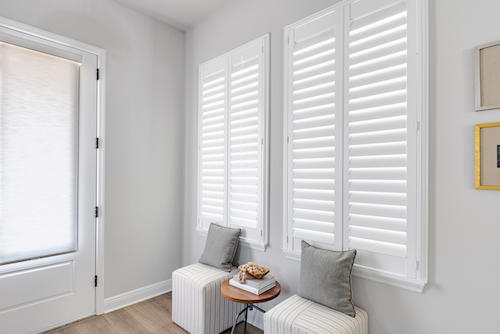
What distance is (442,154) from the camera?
59.2 inches

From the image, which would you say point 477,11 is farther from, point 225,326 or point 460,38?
point 225,326

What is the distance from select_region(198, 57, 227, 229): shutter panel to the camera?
2.71 m

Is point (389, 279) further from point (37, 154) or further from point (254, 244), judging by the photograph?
point (37, 154)

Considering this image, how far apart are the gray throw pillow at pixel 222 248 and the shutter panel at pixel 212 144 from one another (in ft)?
0.62

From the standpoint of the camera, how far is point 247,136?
2484 mm

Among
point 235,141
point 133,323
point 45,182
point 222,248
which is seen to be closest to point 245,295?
point 222,248

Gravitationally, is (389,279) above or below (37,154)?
below

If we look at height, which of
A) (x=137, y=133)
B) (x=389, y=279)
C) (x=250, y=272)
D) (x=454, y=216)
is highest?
(x=137, y=133)

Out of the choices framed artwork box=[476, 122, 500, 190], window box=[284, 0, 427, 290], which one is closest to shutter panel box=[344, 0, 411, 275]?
window box=[284, 0, 427, 290]

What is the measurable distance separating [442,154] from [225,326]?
6.62ft

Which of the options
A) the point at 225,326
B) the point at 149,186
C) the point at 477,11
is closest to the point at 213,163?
the point at 149,186

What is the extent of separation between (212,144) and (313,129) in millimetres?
1162

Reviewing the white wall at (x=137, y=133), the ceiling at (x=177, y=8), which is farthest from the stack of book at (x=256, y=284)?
the ceiling at (x=177, y=8)

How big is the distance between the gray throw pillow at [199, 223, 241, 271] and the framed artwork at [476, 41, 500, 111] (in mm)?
1893
